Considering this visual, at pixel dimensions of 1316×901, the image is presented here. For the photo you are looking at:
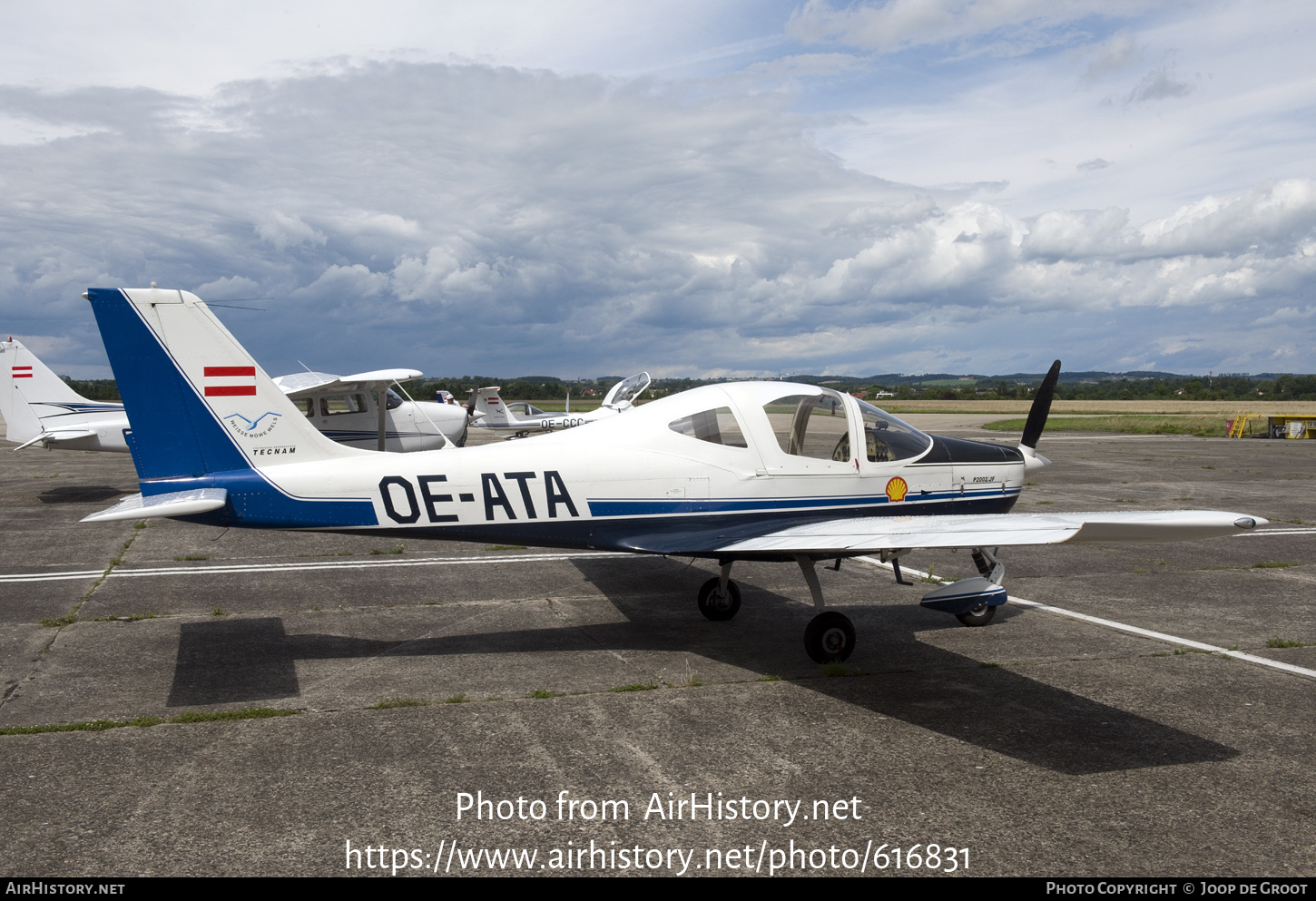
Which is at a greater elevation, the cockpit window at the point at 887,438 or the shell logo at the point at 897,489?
the cockpit window at the point at 887,438

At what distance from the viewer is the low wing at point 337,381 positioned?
15422 mm

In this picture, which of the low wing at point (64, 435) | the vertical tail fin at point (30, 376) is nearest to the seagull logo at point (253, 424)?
the low wing at point (64, 435)

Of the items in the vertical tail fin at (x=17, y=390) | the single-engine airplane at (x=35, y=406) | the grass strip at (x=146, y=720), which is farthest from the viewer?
the vertical tail fin at (x=17, y=390)

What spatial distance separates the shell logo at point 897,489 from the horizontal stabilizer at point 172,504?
5.73 metres

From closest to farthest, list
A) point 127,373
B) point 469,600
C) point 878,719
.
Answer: point 878,719
point 127,373
point 469,600

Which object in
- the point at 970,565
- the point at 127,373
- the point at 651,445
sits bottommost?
the point at 970,565

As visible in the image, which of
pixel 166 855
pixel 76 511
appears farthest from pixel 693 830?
pixel 76 511

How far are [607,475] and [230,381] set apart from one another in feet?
10.6

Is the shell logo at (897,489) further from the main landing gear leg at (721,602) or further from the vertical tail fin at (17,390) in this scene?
the vertical tail fin at (17,390)

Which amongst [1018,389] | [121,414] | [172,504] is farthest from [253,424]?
[1018,389]

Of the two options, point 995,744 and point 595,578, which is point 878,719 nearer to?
point 995,744

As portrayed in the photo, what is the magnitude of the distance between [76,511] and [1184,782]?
730 inches

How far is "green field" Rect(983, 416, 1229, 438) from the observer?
147 feet

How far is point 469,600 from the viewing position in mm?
9453
